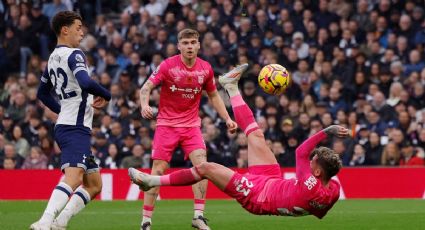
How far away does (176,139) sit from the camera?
1402 cm

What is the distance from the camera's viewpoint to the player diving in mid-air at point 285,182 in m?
11.0

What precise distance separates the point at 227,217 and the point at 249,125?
3.92m

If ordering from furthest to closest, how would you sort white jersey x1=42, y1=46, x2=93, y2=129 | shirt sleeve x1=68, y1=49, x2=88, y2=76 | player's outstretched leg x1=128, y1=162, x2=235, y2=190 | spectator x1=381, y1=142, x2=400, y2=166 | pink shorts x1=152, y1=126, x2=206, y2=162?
spectator x1=381, y1=142, x2=400, y2=166 < pink shorts x1=152, y1=126, x2=206, y2=162 < white jersey x1=42, y1=46, x2=93, y2=129 < shirt sleeve x1=68, y1=49, x2=88, y2=76 < player's outstretched leg x1=128, y1=162, x2=235, y2=190

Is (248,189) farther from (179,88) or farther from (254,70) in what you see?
(254,70)

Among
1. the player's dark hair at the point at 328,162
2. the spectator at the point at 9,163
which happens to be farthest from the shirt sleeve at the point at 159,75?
the spectator at the point at 9,163

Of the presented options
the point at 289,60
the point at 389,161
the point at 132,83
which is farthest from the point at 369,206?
the point at 132,83

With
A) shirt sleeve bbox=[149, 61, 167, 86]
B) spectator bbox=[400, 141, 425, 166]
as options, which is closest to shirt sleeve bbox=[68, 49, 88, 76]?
shirt sleeve bbox=[149, 61, 167, 86]

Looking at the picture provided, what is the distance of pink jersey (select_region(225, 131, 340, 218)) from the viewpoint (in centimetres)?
1095

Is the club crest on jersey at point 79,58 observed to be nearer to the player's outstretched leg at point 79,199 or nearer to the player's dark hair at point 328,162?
the player's outstretched leg at point 79,199

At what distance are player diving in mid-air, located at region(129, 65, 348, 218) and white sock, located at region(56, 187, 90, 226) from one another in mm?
737

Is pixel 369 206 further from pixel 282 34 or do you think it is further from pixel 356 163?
pixel 282 34

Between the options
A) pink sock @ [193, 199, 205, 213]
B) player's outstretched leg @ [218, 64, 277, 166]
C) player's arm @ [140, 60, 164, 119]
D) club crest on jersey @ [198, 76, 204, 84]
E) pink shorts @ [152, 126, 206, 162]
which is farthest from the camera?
club crest on jersey @ [198, 76, 204, 84]

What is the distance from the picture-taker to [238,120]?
40.4 ft

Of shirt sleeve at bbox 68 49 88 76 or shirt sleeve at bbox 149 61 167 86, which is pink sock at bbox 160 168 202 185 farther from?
shirt sleeve at bbox 149 61 167 86
